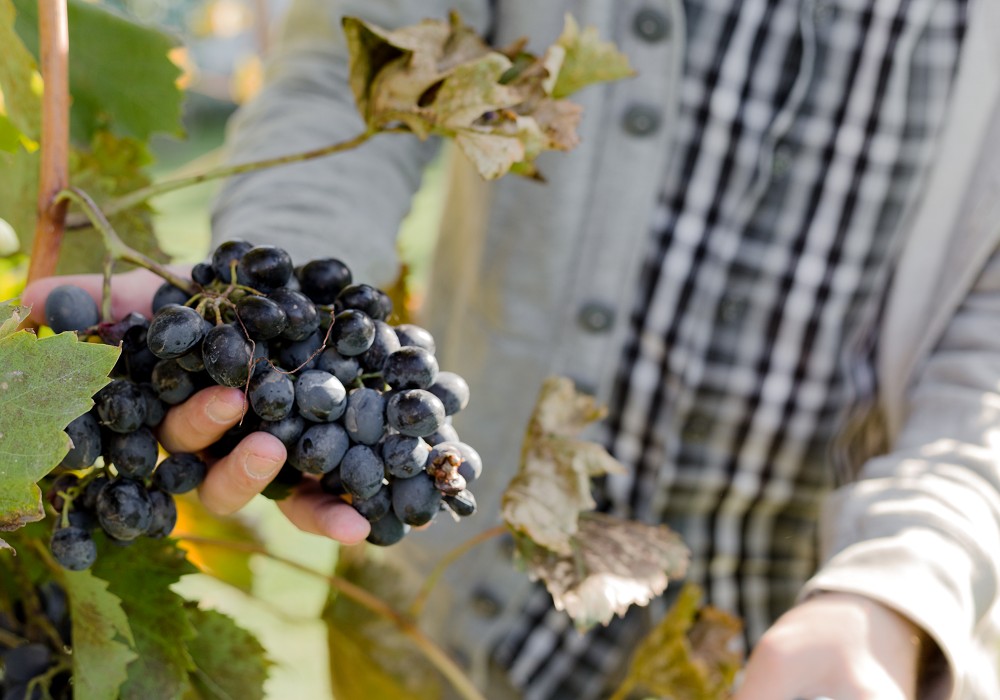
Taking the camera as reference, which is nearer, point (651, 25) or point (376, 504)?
point (376, 504)

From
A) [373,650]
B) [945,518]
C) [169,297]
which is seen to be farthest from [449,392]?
[945,518]

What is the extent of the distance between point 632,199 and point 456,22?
38 centimetres

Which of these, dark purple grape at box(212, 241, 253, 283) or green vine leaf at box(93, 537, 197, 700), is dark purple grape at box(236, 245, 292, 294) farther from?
green vine leaf at box(93, 537, 197, 700)

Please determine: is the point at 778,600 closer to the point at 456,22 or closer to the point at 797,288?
the point at 797,288

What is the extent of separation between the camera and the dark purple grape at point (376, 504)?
393 millimetres

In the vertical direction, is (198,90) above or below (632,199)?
below

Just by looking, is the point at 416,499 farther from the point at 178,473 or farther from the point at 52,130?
the point at 52,130

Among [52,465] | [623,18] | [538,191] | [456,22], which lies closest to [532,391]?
[538,191]

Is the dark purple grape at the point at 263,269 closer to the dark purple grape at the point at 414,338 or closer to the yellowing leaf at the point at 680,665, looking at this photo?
the dark purple grape at the point at 414,338

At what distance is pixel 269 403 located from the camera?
365 mm

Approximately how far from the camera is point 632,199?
2.75ft

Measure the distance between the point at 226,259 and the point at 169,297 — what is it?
0.10 ft

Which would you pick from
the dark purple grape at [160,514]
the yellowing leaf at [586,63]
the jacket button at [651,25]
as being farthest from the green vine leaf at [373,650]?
the jacket button at [651,25]

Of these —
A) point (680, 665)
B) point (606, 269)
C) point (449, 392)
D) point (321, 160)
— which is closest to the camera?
point (449, 392)
